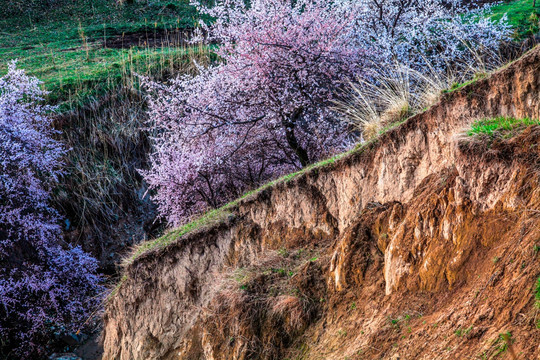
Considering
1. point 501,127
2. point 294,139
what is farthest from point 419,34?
point 501,127

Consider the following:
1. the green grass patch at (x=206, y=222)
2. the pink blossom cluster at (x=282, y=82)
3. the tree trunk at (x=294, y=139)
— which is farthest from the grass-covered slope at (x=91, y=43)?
the green grass patch at (x=206, y=222)

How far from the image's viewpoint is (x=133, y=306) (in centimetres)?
905

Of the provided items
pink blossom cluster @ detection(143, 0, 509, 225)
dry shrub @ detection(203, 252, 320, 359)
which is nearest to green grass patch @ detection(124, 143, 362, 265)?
dry shrub @ detection(203, 252, 320, 359)

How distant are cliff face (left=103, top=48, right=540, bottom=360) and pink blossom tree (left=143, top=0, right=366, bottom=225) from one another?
340cm

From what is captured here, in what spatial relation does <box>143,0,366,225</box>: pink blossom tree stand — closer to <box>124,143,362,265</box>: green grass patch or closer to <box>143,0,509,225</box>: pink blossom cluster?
<box>143,0,509,225</box>: pink blossom cluster

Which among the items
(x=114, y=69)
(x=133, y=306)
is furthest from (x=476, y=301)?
(x=114, y=69)

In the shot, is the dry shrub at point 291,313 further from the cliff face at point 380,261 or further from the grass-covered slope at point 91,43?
the grass-covered slope at point 91,43

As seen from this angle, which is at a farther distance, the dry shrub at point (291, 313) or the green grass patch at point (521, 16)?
the green grass patch at point (521, 16)

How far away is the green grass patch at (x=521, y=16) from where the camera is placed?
54.0ft

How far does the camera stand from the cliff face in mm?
3846

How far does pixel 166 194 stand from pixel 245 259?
19.6 feet

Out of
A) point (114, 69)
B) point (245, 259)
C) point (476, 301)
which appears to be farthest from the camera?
point (114, 69)

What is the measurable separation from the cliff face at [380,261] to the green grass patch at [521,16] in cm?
1149

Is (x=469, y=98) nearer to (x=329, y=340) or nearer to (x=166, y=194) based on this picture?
(x=329, y=340)
